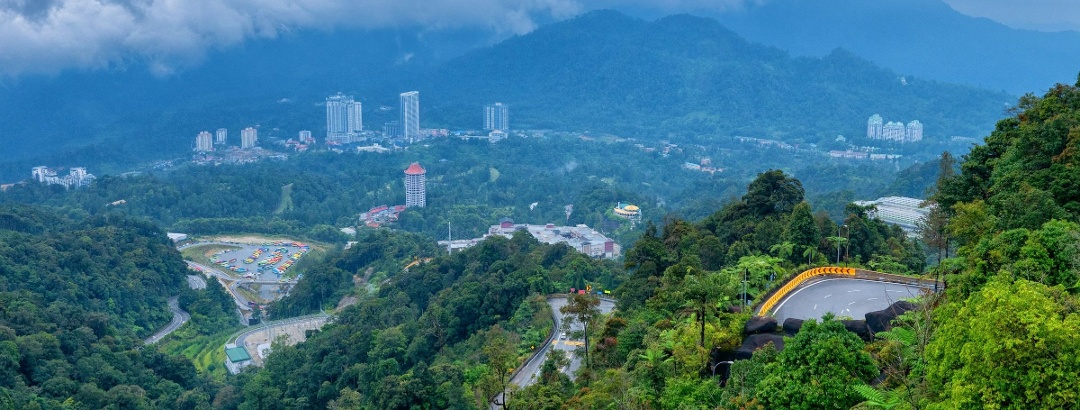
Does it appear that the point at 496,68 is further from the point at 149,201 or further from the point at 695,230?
the point at 695,230

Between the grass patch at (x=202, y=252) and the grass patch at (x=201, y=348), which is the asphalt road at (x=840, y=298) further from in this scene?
the grass patch at (x=202, y=252)

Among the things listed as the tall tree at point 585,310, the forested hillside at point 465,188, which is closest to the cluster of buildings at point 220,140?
the forested hillside at point 465,188

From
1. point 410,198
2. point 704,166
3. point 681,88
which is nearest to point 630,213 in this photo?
point 410,198

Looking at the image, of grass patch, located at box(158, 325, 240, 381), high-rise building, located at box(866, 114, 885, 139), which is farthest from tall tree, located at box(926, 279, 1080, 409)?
high-rise building, located at box(866, 114, 885, 139)

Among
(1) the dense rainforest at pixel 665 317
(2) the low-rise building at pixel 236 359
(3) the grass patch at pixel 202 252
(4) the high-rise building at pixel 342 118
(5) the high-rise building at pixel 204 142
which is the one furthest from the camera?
(4) the high-rise building at pixel 342 118

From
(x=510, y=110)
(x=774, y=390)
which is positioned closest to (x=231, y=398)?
(x=774, y=390)

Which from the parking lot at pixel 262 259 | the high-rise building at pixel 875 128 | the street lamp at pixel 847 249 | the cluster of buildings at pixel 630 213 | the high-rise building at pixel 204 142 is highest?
the high-rise building at pixel 875 128
